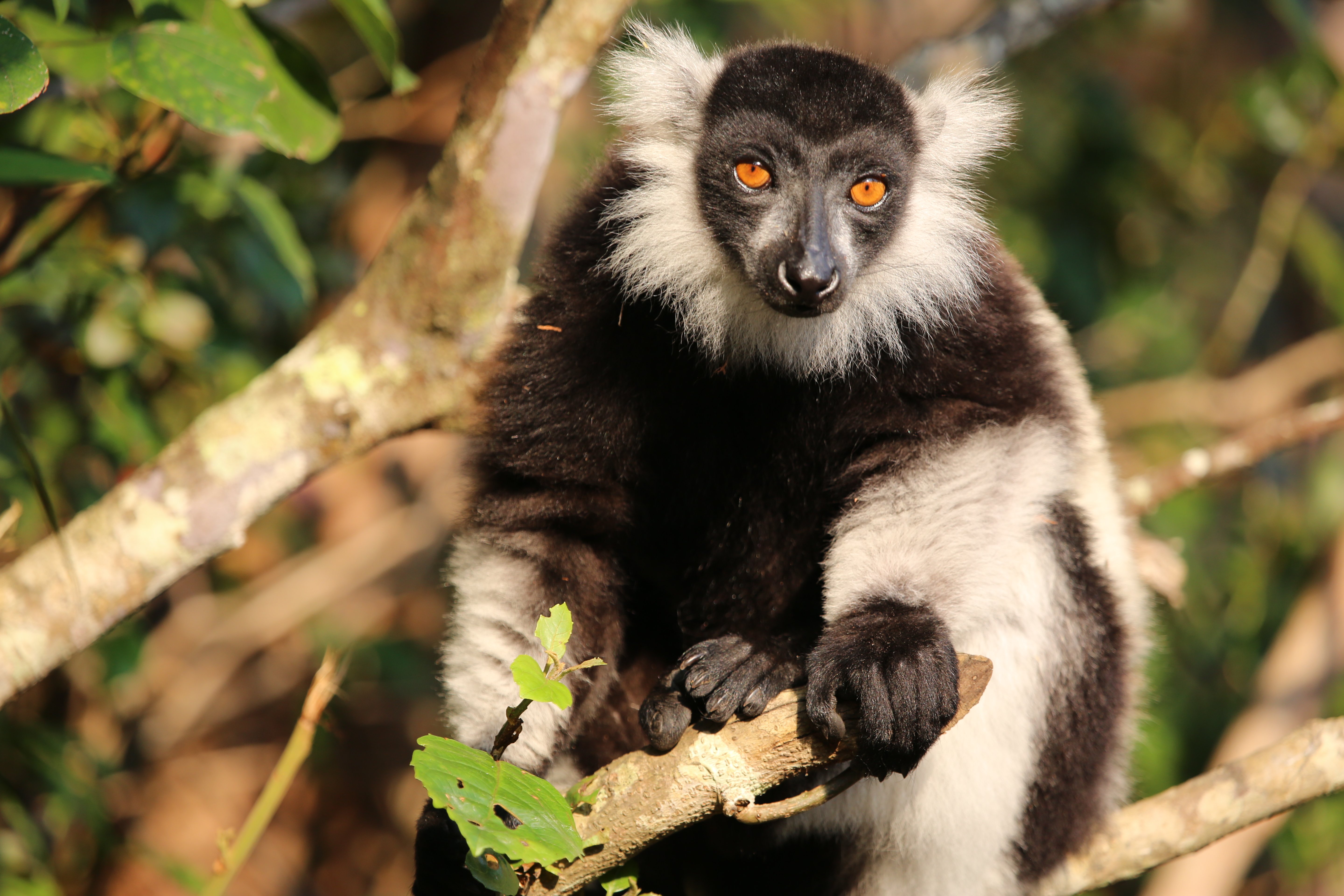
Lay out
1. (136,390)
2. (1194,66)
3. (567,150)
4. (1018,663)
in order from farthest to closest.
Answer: (1194,66), (567,150), (136,390), (1018,663)

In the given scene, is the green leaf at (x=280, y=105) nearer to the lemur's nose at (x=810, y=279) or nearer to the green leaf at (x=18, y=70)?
the green leaf at (x=18, y=70)

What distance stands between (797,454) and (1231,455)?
1938 millimetres

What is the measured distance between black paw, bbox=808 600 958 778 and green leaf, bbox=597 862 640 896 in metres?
0.52

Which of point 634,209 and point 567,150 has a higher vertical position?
point 634,209

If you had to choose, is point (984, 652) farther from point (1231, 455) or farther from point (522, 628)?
point (1231, 455)

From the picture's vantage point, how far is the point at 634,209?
2.80m

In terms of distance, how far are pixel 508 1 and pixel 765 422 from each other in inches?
46.8

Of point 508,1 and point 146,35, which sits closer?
point 146,35

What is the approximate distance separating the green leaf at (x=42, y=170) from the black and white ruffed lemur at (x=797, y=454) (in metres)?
0.98

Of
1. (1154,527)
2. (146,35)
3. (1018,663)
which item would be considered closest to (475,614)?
(1018,663)


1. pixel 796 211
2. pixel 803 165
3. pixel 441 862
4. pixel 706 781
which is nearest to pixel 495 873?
pixel 706 781

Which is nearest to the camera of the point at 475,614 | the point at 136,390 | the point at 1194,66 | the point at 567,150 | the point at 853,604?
the point at 853,604

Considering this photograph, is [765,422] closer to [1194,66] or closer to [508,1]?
[508,1]

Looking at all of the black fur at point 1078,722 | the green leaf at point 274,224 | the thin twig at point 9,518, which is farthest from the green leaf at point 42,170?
the black fur at point 1078,722
